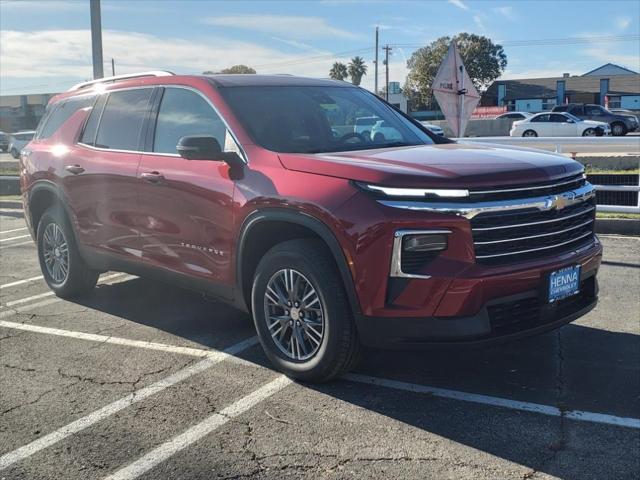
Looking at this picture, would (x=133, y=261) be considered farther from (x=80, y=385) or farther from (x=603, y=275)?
(x=603, y=275)

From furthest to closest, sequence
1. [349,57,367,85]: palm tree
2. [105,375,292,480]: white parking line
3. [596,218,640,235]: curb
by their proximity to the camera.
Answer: [349,57,367,85]: palm tree < [596,218,640,235]: curb < [105,375,292,480]: white parking line

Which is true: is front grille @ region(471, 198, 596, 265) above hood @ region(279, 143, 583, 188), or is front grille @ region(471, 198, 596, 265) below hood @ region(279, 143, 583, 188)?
below

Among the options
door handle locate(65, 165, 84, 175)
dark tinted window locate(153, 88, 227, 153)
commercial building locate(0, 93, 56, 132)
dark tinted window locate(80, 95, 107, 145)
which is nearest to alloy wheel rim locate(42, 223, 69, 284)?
door handle locate(65, 165, 84, 175)

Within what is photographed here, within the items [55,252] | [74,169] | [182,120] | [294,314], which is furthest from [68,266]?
[294,314]

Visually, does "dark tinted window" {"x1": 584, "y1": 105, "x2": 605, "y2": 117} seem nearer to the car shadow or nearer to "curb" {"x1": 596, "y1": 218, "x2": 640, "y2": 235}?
"curb" {"x1": 596, "y1": 218, "x2": 640, "y2": 235}

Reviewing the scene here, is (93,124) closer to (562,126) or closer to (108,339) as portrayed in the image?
(108,339)

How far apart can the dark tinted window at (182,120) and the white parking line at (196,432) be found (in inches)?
67.8

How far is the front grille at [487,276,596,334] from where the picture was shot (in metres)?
3.65

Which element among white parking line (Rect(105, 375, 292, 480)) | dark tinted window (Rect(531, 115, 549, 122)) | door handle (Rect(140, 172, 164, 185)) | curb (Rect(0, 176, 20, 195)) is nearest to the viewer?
white parking line (Rect(105, 375, 292, 480))

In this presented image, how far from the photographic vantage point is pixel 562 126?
32344 mm

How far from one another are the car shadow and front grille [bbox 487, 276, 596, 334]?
0.52 ft

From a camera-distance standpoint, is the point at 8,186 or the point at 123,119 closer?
the point at 123,119

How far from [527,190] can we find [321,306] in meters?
1.36

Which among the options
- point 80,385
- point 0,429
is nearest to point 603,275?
point 80,385
